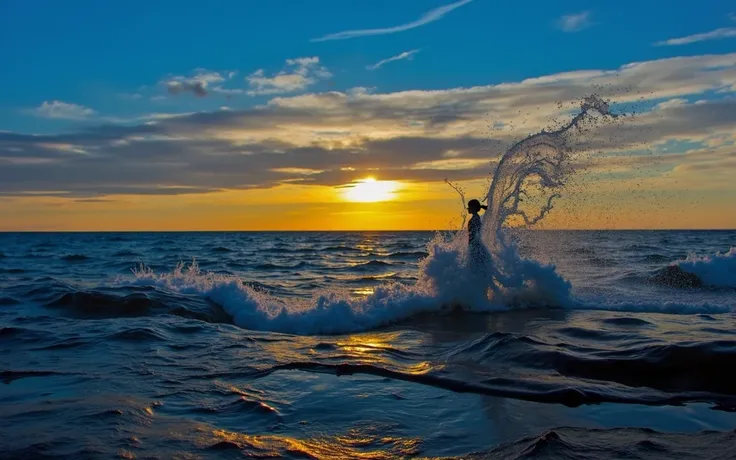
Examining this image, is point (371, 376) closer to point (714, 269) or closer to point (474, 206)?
point (474, 206)

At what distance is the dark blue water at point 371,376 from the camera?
4793 mm

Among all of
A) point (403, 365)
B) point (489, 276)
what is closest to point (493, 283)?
point (489, 276)

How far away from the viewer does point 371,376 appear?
709 centimetres

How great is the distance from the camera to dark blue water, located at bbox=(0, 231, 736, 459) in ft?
15.7

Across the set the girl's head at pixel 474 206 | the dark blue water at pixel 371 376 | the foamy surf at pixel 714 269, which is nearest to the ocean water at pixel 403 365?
the dark blue water at pixel 371 376

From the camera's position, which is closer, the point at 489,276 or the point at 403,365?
the point at 403,365

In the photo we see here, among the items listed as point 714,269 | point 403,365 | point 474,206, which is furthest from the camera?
point 714,269

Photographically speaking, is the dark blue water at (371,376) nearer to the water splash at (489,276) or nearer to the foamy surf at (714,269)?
the water splash at (489,276)

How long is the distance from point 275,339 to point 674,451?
6.70 meters

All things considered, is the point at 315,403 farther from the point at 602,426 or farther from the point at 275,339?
the point at 275,339

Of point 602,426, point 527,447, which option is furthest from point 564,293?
point 527,447

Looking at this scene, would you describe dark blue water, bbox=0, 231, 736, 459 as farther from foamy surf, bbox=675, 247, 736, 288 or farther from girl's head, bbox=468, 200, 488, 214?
foamy surf, bbox=675, 247, 736, 288

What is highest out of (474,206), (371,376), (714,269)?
(474,206)

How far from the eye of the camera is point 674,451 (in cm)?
437
